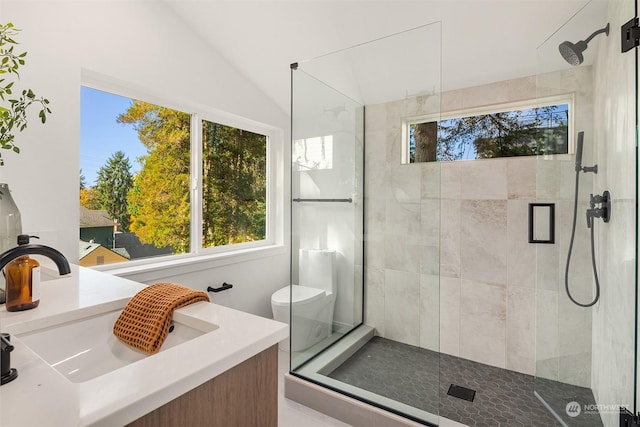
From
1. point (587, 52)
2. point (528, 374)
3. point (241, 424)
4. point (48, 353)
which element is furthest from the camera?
point (528, 374)

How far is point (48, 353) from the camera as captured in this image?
0.94 meters

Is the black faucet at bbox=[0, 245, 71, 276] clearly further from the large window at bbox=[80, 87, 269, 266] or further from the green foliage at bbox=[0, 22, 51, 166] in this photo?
the large window at bbox=[80, 87, 269, 266]

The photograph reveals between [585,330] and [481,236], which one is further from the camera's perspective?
[481,236]

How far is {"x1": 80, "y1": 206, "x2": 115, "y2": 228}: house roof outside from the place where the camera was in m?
1.96

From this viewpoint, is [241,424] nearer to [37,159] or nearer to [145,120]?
[37,159]


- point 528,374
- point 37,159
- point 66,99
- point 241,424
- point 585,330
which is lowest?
point 528,374

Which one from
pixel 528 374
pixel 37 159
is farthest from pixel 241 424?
pixel 528 374

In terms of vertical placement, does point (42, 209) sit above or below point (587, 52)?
below

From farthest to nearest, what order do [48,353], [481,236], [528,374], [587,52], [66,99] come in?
1. [481,236]
2. [528,374]
3. [66,99]
4. [587,52]
5. [48,353]

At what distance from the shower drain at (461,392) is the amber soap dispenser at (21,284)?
2174 mm

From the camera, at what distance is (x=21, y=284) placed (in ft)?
3.20

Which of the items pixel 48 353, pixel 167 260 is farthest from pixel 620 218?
pixel 167 260

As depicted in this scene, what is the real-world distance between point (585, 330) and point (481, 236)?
868 millimetres

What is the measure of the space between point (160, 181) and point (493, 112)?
2.49 meters
